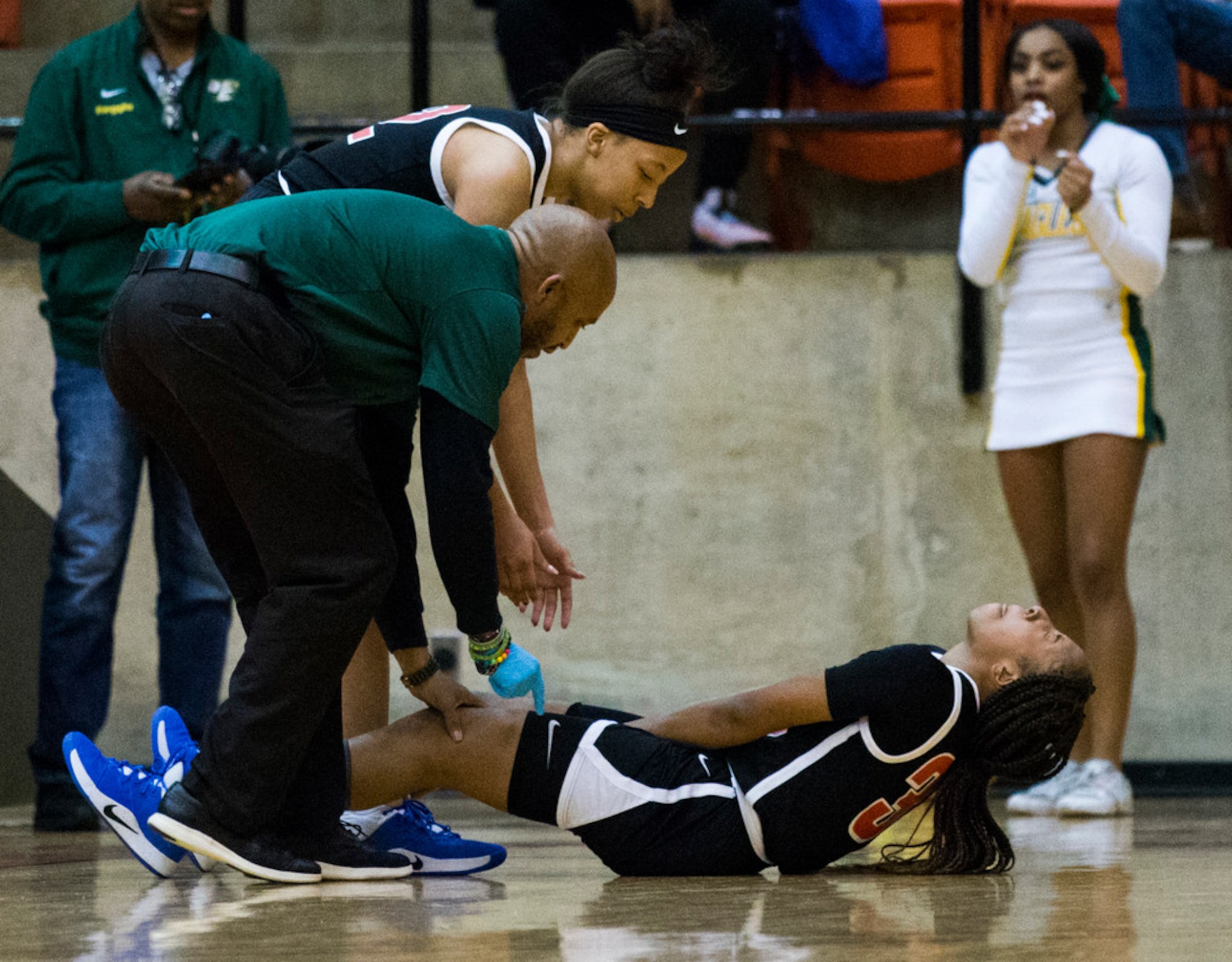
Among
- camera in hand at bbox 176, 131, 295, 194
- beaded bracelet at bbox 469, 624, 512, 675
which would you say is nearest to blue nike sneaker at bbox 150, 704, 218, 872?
beaded bracelet at bbox 469, 624, 512, 675

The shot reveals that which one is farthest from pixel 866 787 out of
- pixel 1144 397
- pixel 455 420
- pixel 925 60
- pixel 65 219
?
pixel 925 60

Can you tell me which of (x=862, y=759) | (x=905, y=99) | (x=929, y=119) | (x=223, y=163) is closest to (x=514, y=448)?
(x=862, y=759)

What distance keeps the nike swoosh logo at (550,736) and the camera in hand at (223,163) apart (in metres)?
1.43

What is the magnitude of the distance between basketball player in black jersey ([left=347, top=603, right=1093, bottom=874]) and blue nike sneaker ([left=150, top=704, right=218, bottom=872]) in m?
0.26

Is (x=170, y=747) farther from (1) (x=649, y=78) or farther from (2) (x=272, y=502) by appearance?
(1) (x=649, y=78)

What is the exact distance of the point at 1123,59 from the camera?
15.3ft

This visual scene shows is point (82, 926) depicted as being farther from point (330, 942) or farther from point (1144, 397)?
point (1144, 397)

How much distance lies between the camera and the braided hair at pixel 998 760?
8.68ft

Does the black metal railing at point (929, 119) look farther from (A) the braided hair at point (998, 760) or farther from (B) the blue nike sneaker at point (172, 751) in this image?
(B) the blue nike sneaker at point (172, 751)

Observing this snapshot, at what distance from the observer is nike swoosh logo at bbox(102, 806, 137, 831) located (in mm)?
2482

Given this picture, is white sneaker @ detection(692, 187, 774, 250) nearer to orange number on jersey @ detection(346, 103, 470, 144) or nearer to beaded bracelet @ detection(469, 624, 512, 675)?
orange number on jersey @ detection(346, 103, 470, 144)

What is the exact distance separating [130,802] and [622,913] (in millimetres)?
806

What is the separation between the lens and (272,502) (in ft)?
7.64

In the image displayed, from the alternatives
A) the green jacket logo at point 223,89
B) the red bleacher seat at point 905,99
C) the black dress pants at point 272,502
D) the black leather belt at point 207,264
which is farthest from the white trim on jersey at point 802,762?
the red bleacher seat at point 905,99
